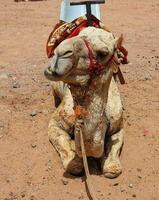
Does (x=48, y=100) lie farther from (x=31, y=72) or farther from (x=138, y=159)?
(x=138, y=159)

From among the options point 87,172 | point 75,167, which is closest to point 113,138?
point 75,167

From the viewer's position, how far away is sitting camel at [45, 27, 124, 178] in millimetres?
3832

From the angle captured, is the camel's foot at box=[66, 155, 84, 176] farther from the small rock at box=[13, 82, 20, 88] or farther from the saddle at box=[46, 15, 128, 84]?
the small rock at box=[13, 82, 20, 88]

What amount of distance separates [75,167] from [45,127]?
1.05m

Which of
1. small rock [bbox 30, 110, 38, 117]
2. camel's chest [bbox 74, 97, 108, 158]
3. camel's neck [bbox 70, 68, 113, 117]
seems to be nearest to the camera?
camel's neck [bbox 70, 68, 113, 117]

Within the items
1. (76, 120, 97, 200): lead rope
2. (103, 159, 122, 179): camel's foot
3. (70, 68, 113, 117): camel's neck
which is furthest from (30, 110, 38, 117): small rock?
(70, 68, 113, 117): camel's neck

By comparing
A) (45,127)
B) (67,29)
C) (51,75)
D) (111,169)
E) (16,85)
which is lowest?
(16,85)

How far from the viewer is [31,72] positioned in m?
7.36

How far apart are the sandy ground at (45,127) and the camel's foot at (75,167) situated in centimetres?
6

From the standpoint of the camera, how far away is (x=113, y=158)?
186 inches

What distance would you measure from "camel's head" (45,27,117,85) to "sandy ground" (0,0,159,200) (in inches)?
45.2

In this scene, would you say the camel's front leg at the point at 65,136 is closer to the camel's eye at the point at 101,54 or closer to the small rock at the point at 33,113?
the small rock at the point at 33,113

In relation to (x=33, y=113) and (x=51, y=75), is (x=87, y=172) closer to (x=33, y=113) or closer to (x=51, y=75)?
(x=51, y=75)

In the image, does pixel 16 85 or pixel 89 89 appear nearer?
pixel 89 89
